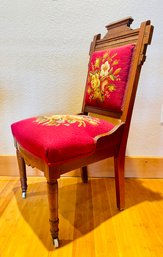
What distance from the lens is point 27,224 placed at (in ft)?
2.97

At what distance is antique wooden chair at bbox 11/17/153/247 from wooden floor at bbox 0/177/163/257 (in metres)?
0.07

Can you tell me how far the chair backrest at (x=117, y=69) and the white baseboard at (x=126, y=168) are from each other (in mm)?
431

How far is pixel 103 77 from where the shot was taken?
957 millimetres

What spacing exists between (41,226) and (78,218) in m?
0.17

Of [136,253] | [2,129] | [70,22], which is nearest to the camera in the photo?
[136,253]

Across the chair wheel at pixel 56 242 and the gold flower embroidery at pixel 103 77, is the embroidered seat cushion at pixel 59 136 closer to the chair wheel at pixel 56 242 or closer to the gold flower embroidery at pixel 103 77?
the gold flower embroidery at pixel 103 77

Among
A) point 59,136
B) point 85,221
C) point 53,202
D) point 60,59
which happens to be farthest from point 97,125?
point 60,59

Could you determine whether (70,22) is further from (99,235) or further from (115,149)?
(99,235)

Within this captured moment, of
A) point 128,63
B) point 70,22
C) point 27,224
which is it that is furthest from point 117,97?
point 27,224

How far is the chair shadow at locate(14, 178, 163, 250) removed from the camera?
0.88 m

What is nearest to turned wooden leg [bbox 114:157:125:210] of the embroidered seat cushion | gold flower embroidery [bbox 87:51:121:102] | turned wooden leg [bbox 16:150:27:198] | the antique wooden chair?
the antique wooden chair

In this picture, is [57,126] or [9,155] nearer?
[57,126]

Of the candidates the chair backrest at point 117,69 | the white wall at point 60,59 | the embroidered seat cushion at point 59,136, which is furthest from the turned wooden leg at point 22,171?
the chair backrest at point 117,69

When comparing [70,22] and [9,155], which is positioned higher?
[70,22]
